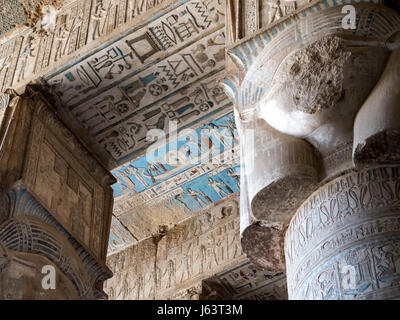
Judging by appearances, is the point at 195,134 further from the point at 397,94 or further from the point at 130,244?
the point at 397,94

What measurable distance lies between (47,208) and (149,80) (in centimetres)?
145

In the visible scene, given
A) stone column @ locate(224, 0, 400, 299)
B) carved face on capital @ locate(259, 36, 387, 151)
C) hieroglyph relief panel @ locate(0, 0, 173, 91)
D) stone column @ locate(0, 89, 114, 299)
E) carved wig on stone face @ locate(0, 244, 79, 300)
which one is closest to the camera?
stone column @ locate(224, 0, 400, 299)

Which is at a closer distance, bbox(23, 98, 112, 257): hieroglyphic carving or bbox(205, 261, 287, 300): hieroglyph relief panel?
bbox(23, 98, 112, 257): hieroglyphic carving

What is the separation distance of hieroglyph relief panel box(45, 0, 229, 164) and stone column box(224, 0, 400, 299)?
163cm

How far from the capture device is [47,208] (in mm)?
5922

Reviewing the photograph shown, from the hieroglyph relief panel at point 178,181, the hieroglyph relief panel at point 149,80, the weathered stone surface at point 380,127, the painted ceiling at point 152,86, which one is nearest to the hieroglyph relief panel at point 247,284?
the hieroglyph relief panel at point 178,181

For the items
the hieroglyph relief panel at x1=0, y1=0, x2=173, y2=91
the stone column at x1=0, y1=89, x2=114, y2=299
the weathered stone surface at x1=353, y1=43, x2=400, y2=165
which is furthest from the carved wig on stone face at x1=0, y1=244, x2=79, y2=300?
the weathered stone surface at x1=353, y1=43, x2=400, y2=165

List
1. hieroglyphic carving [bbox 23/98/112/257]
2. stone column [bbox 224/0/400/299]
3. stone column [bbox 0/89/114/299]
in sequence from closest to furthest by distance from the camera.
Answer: stone column [bbox 224/0/400/299]
stone column [bbox 0/89/114/299]
hieroglyphic carving [bbox 23/98/112/257]

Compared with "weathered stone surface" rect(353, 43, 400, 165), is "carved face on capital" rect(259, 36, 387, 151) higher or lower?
higher

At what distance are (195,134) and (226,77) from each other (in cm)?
259

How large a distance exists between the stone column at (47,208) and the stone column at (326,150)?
188cm

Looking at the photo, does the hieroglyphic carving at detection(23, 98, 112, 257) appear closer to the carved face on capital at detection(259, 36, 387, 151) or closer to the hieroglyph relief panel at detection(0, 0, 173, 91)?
the hieroglyph relief panel at detection(0, 0, 173, 91)

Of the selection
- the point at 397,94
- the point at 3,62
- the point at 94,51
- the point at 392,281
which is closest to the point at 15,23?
the point at 3,62

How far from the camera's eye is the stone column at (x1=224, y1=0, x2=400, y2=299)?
145 inches
